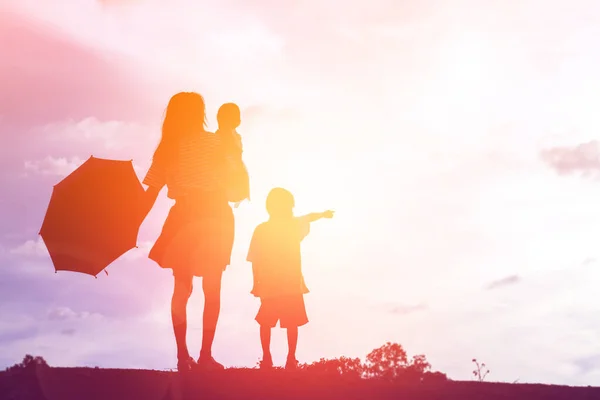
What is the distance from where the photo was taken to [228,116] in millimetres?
8383

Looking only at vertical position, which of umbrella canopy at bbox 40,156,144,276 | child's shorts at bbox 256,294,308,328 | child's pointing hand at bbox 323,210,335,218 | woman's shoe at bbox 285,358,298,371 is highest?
child's pointing hand at bbox 323,210,335,218

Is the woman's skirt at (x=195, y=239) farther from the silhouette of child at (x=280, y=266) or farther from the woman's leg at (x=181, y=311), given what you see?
the silhouette of child at (x=280, y=266)

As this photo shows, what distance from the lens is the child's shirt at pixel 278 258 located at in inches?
421

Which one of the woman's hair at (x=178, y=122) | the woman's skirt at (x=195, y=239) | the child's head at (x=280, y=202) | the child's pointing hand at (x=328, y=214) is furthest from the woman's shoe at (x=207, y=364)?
the child's head at (x=280, y=202)

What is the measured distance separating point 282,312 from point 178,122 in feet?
12.2

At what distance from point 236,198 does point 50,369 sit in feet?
9.29

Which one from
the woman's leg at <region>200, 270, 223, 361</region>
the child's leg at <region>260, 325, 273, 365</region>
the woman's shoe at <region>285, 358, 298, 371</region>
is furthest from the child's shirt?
the woman's leg at <region>200, 270, 223, 361</region>

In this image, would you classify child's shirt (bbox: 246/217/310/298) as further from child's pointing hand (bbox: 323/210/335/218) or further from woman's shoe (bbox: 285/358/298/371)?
woman's shoe (bbox: 285/358/298/371)

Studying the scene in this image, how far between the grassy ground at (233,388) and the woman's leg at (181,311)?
0.96 metres

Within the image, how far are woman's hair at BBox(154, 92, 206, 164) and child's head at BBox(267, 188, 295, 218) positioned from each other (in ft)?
9.40

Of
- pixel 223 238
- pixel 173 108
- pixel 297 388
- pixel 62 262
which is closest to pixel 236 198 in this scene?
pixel 223 238

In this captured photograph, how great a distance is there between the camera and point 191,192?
25.9ft

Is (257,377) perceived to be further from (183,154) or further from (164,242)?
(183,154)

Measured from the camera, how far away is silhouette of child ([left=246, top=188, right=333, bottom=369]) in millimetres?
10594
